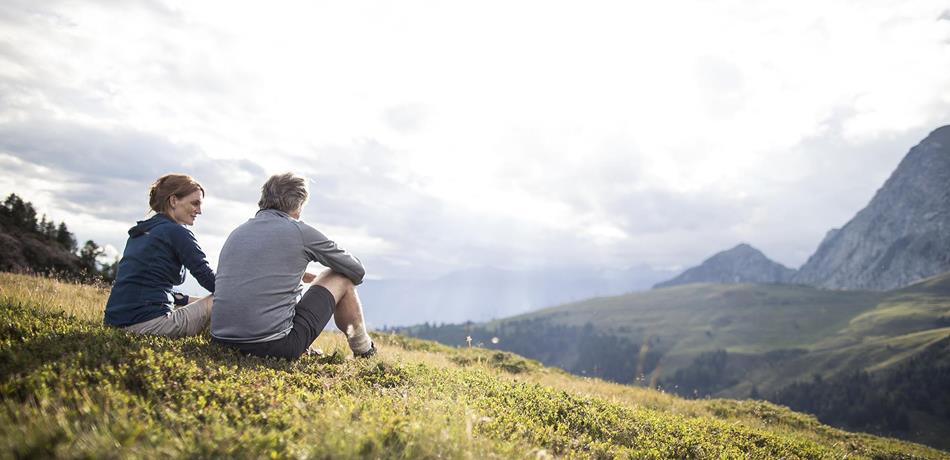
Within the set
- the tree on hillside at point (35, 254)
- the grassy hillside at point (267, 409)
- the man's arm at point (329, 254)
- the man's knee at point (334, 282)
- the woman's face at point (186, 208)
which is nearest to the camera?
the grassy hillside at point (267, 409)

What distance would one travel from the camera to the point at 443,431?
15.7 feet

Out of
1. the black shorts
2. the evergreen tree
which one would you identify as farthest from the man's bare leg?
the evergreen tree

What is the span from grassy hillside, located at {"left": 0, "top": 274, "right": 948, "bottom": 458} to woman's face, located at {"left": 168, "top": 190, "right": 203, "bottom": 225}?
5.94 ft

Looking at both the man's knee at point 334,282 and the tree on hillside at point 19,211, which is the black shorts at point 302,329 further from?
the tree on hillside at point 19,211

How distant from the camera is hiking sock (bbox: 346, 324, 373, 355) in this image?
9.06 m

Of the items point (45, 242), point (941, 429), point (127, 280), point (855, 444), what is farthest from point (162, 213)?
point (941, 429)

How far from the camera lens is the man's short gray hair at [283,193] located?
747cm

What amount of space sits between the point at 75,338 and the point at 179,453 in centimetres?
411

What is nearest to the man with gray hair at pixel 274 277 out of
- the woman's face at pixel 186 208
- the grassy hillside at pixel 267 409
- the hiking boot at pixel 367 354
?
the grassy hillside at pixel 267 409

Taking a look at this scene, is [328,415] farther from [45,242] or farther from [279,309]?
[45,242]

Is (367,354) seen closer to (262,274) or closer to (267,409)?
(262,274)

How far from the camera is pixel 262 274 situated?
7.06 m

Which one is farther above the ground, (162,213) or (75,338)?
(162,213)

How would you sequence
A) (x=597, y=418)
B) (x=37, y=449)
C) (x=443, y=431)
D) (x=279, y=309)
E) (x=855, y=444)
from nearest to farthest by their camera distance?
(x=37, y=449) → (x=443, y=431) → (x=279, y=309) → (x=597, y=418) → (x=855, y=444)
